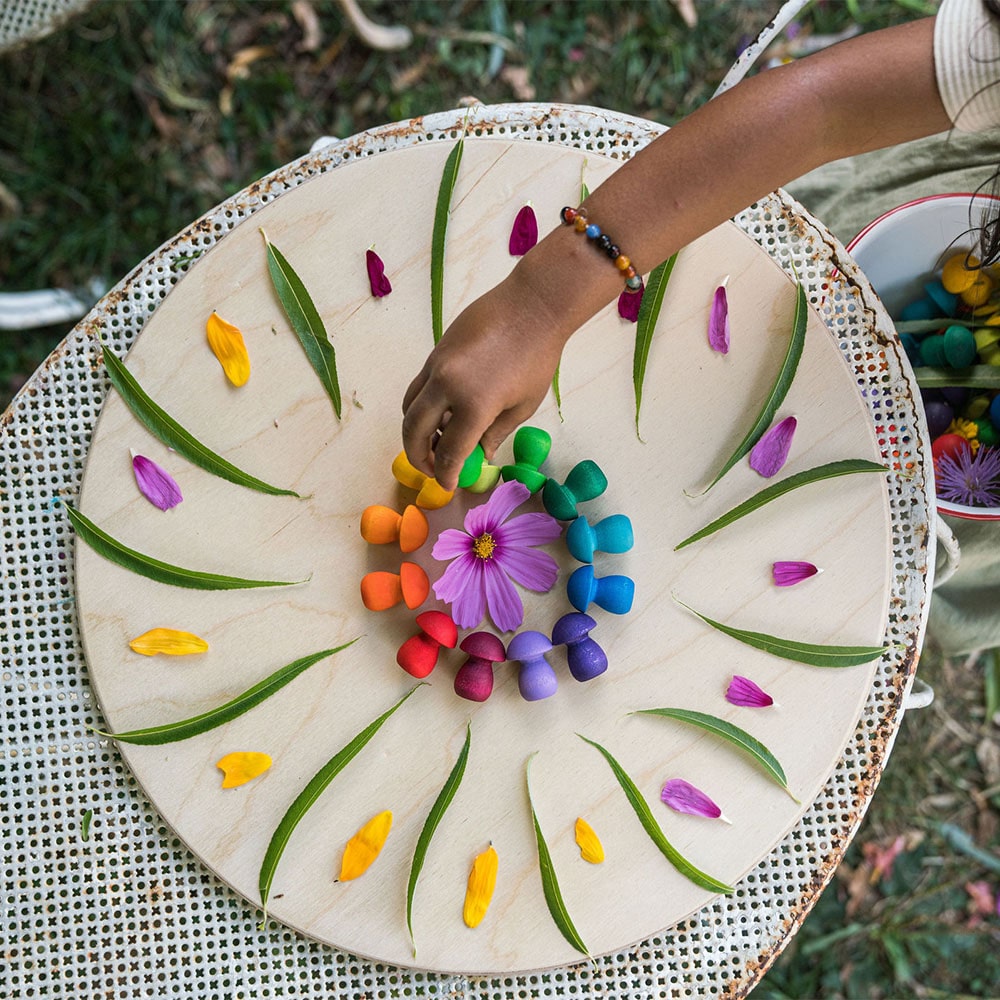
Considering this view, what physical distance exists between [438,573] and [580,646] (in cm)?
14

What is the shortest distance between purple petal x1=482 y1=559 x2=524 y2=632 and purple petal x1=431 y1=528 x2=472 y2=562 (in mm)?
31

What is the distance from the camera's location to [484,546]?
2.66ft

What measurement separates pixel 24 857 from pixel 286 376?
0.49 metres

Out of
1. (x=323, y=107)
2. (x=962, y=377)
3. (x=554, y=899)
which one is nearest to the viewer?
(x=554, y=899)

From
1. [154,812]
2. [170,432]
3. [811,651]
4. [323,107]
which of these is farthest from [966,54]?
[323,107]

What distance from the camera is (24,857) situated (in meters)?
0.84

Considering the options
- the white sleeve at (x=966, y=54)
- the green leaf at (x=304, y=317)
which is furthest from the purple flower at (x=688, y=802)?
the white sleeve at (x=966, y=54)

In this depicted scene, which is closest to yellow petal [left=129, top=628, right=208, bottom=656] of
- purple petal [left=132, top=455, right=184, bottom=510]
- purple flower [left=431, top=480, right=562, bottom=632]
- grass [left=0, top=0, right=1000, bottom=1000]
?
purple petal [left=132, top=455, right=184, bottom=510]

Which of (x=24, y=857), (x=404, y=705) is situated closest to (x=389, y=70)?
(x=404, y=705)

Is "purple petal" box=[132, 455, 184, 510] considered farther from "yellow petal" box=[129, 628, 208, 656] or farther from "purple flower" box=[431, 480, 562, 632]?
"purple flower" box=[431, 480, 562, 632]

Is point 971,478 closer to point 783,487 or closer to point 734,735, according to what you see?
point 783,487

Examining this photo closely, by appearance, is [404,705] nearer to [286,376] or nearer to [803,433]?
[286,376]

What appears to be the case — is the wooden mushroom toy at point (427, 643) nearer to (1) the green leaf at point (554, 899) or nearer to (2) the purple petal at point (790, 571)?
(1) the green leaf at point (554, 899)

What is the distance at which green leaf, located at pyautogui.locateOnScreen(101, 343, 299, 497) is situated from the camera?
82 cm
